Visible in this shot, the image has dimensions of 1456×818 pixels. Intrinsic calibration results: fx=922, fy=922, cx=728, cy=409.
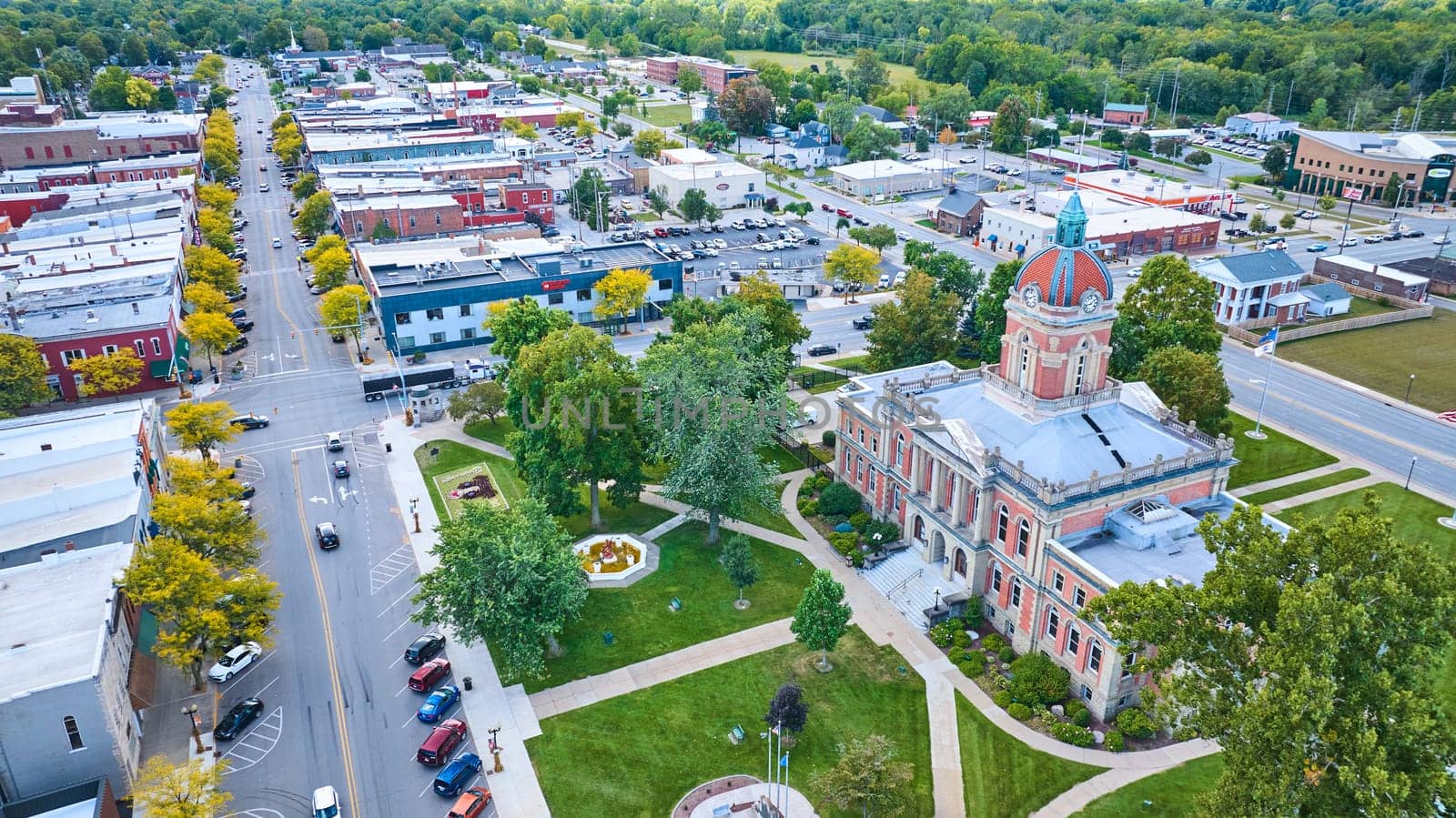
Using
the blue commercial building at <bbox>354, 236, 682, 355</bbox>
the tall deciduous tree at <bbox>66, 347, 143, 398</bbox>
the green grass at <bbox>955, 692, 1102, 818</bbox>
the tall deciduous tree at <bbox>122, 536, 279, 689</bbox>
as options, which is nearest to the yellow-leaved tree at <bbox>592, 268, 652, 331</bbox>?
the blue commercial building at <bbox>354, 236, 682, 355</bbox>

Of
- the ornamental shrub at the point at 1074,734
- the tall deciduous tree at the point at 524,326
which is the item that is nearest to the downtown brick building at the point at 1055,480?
the ornamental shrub at the point at 1074,734

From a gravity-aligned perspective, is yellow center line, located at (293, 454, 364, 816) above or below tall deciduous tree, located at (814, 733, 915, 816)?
below

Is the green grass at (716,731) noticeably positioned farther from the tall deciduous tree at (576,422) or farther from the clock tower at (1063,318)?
the clock tower at (1063,318)

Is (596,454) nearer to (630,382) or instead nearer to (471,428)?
(630,382)

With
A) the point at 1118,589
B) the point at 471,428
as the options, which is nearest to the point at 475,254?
the point at 471,428

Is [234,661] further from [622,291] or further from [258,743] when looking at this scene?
[622,291]

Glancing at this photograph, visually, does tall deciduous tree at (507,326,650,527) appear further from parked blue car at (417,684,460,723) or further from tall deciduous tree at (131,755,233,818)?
tall deciduous tree at (131,755,233,818)
